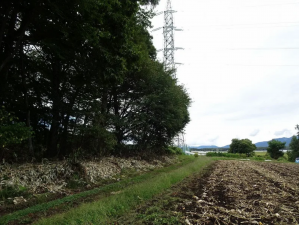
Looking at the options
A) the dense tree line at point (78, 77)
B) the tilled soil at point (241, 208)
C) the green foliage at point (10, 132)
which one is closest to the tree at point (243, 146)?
the dense tree line at point (78, 77)

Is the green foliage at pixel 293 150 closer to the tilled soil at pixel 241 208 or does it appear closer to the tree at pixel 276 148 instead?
the tree at pixel 276 148

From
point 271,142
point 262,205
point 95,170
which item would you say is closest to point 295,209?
point 262,205

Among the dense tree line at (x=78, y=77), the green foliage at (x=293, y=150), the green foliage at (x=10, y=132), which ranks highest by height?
the dense tree line at (x=78, y=77)

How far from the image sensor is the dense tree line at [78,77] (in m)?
7.46

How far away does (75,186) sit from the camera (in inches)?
320

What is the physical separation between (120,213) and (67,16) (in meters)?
6.71

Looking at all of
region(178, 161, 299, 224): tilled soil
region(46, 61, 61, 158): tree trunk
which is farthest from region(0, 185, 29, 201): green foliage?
region(178, 161, 299, 224): tilled soil

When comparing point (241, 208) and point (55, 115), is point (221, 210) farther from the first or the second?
point (55, 115)

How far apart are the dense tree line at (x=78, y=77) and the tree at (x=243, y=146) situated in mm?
38933

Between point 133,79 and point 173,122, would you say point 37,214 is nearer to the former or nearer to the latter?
point 133,79

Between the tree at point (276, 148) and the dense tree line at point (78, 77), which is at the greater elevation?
the dense tree line at point (78, 77)

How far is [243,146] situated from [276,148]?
277 inches

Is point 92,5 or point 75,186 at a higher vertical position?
point 92,5

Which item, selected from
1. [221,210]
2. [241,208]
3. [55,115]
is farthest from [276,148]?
[221,210]
